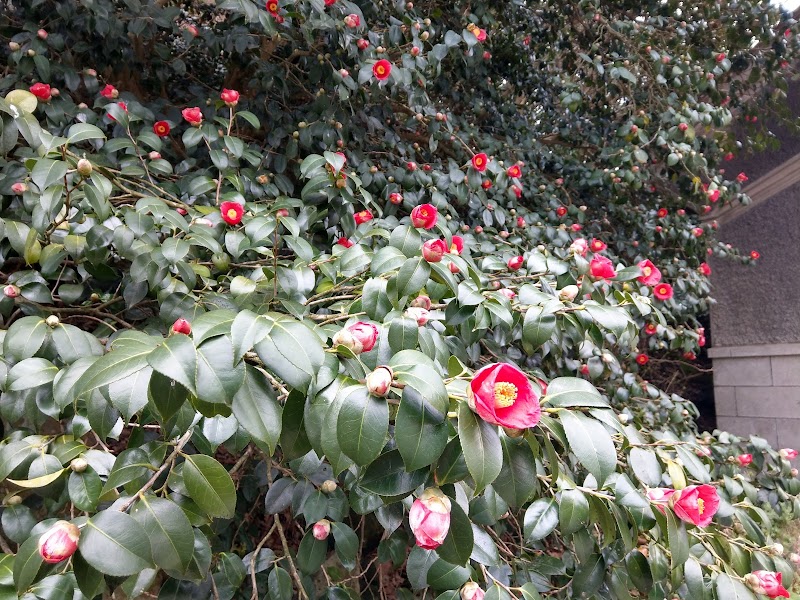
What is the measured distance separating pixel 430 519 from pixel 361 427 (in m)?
0.13

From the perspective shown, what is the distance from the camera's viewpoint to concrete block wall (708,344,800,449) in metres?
3.21

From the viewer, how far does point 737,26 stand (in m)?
2.52

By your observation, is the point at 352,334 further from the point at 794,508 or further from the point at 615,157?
the point at 615,157

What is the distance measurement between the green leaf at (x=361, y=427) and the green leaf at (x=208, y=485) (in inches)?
7.3

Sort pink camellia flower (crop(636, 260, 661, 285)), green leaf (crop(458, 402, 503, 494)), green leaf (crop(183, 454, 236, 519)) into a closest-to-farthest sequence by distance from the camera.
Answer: green leaf (crop(458, 402, 503, 494)) → green leaf (crop(183, 454, 236, 519)) → pink camellia flower (crop(636, 260, 661, 285))

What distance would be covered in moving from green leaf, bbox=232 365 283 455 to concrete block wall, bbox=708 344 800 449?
12.4 feet

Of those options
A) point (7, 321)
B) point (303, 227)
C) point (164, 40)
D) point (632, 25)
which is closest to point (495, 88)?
point (632, 25)

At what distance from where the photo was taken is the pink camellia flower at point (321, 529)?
935 millimetres

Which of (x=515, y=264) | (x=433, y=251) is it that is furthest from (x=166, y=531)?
(x=515, y=264)

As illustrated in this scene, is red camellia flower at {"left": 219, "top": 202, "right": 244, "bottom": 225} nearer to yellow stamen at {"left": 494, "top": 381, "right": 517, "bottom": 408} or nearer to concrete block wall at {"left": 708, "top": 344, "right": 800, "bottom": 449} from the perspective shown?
yellow stamen at {"left": 494, "top": 381, "right": 517, "bottom": 408}

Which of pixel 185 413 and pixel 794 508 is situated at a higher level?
pixel 185 413

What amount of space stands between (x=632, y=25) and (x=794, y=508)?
1.95 m

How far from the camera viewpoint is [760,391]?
338 centimetres

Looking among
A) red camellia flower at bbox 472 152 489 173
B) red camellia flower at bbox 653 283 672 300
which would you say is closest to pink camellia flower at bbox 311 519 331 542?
red camellia flower at bbox 472 152 489 173
